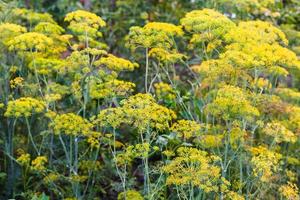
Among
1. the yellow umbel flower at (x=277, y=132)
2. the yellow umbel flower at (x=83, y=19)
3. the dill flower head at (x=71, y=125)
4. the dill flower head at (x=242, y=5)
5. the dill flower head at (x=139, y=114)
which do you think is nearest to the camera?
the dill flower head at (x=139, y=114)

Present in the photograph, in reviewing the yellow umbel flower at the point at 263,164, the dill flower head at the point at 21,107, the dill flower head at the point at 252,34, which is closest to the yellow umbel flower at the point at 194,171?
the yellow umbel flower at the point at 263,164

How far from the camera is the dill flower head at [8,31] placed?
4.06m

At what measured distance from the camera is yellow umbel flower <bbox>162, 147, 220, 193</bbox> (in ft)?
10.7

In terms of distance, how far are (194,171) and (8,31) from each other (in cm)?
180

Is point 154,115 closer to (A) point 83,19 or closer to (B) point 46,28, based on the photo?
(A) point 83,19

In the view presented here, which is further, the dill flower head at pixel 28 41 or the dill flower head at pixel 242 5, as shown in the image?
A: the dill flower head at pixel 242 5

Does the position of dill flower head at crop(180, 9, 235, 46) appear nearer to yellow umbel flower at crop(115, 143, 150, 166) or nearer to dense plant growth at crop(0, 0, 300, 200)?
dense plant growth at crop(0, 0, 300, 200)

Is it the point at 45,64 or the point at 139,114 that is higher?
the point at 45,64

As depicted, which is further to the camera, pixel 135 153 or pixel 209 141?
pixel 209 141

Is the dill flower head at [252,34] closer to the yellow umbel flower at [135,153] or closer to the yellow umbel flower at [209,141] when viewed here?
the yellow umbel flower at [209,141]

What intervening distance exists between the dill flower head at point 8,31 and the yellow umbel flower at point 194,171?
61.3 inches

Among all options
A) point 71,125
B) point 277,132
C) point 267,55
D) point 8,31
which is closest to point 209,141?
point 277,132

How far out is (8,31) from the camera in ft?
13.5

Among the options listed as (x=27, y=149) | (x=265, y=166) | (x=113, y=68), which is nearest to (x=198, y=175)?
(x=265, y=166)
